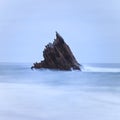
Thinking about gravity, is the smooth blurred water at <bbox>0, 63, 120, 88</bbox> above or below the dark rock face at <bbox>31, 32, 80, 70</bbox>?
below

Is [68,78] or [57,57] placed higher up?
[57,57]

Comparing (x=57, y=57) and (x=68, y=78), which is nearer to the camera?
(x=68, y=78)

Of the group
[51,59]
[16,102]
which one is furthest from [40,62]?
[16,102]

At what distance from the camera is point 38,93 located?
6.15 m

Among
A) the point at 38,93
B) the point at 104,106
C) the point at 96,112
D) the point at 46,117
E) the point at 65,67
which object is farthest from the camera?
the point at 65,67

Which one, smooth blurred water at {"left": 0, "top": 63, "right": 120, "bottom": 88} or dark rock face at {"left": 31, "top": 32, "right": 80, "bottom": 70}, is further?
dark rock face at {"left": 31, "top": 32, "right": 80, "bottom": 70}

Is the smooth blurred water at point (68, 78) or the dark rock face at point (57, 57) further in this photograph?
the dark rock face at point (57, 57)

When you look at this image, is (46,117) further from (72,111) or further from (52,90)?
(52,90)

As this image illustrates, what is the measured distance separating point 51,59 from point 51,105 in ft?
35.8

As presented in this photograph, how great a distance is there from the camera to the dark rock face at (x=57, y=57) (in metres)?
15.1

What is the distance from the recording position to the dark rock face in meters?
15.1

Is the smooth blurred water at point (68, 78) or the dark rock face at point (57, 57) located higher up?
the dark rock face at point (57, 57)

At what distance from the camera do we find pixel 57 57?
15.7 metres

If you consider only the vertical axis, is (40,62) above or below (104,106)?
above
